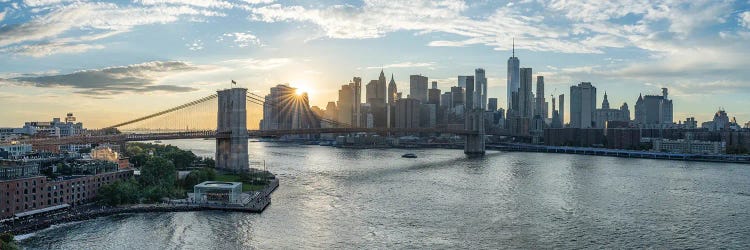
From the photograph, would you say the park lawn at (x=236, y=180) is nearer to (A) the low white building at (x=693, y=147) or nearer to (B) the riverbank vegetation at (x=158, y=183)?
(B) the riverbank vegetation at (x=158, y=183)

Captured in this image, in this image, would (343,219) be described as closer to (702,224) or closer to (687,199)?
(702,224)

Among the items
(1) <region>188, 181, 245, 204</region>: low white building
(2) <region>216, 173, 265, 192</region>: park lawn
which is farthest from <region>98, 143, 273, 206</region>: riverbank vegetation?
(1) <region>188, 181, 245, 204</region>: low white building

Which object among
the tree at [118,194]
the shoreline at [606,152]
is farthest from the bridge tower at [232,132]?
the shoreline at [606,152]

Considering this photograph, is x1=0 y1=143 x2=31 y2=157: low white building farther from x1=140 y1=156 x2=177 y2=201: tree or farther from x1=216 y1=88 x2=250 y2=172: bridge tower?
x1=216 y1=88 x2=250 y2=172: bridge tower

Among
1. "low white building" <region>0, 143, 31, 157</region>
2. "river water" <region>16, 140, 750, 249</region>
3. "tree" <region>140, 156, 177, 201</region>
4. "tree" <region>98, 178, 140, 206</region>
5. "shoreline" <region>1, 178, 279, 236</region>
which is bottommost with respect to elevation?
"river water" <region>16, 140, 750, 249</region>

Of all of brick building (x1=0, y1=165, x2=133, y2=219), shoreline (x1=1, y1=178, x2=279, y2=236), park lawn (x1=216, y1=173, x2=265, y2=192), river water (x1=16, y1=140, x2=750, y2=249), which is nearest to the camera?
river water (x1=16, y1=140, x2=750, y2=249)

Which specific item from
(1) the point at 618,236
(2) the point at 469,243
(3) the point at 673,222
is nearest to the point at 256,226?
(2) the point at 469,243

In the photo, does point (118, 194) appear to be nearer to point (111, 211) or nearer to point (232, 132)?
point (111, 211)
